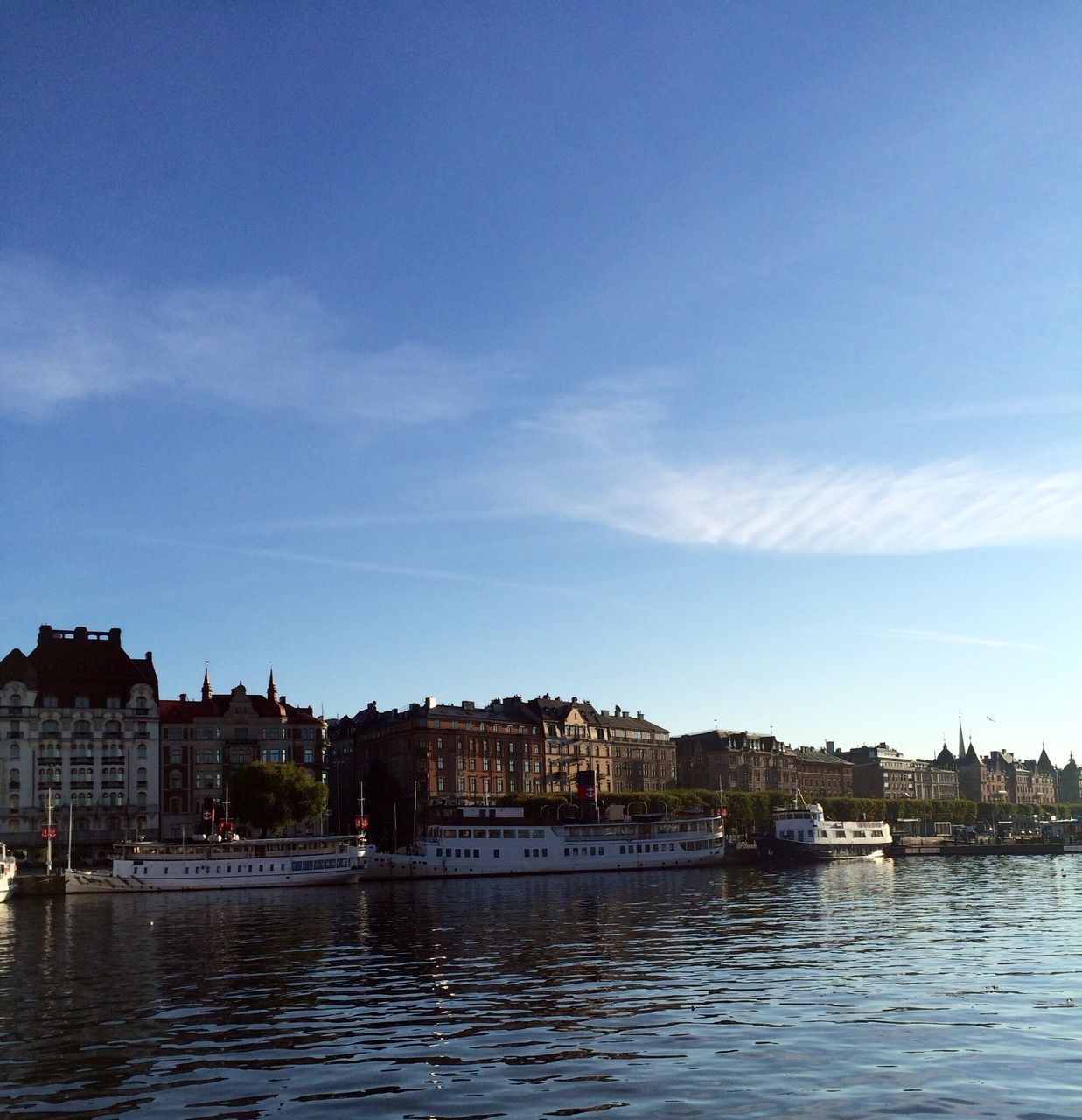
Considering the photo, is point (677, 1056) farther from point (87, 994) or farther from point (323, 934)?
point (323, 934)

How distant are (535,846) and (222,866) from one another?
31.5 meters

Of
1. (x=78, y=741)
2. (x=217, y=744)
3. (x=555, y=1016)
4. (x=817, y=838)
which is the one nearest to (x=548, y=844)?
(x=817, y=838)

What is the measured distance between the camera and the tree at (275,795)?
5162 inches

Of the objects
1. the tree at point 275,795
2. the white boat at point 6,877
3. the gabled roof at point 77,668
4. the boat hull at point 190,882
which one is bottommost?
the boat hull at point 190,882

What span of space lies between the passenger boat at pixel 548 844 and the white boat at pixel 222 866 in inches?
253

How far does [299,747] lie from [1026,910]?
10833 cm

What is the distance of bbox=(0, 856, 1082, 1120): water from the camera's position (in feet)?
78.5

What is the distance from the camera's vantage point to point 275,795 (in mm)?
131000

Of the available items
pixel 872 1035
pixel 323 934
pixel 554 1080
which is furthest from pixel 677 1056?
pixel 323 934

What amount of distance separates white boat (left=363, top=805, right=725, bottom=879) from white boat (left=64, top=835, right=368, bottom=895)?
647cm

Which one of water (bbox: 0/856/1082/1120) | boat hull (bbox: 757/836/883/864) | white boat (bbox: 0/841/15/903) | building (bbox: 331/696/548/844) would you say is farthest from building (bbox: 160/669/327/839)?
water (bbox: 0/856/1082/1120)

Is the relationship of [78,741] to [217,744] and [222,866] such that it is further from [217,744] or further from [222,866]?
[222,866]

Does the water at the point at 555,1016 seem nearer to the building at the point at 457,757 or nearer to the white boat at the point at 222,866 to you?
the white boat at the point at 222,866

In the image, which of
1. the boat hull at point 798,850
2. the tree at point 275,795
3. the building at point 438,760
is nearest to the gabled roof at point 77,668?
the tree at point 275,795
